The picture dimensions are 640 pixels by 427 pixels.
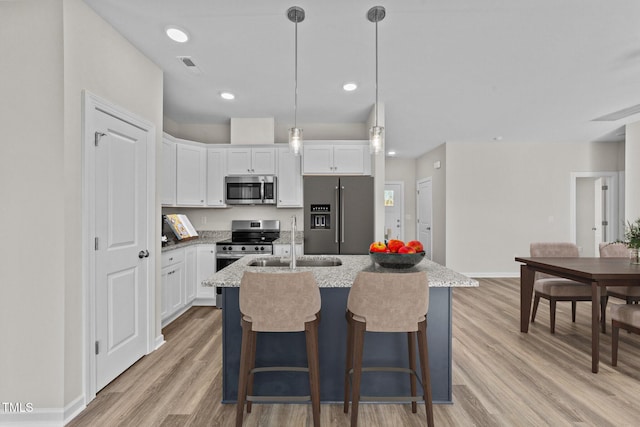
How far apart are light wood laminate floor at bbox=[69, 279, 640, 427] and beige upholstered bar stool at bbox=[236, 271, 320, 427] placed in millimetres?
420

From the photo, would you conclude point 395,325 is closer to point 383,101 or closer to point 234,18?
point 234,18

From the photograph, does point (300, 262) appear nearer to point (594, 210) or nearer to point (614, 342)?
point (614, 342)

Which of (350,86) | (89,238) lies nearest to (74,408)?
(89,238)

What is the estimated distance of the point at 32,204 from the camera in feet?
6.45

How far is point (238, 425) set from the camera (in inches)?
70.7

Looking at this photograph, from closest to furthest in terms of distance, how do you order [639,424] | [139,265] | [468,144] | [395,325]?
[395,325] → [639,424] → [139,265] → [468,144]

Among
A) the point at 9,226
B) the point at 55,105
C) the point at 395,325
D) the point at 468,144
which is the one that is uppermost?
the point at 468,144

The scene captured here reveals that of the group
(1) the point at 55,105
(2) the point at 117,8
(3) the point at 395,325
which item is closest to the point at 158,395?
(3) the point at 395,325

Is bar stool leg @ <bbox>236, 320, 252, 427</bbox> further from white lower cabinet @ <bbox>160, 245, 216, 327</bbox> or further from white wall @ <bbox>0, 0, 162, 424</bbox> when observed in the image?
white lower cabinet @ <bbox>160, 245, 216, 327</bbox>

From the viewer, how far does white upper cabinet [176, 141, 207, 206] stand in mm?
4359

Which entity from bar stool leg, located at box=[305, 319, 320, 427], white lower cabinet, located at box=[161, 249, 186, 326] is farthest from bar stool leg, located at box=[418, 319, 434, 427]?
white lower cabinet, located at box=[161, 249, 186, 326]

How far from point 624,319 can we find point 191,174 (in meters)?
4.73

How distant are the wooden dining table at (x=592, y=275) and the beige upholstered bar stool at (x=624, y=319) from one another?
0.18 meters

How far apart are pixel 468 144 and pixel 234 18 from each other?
5.22 meters
